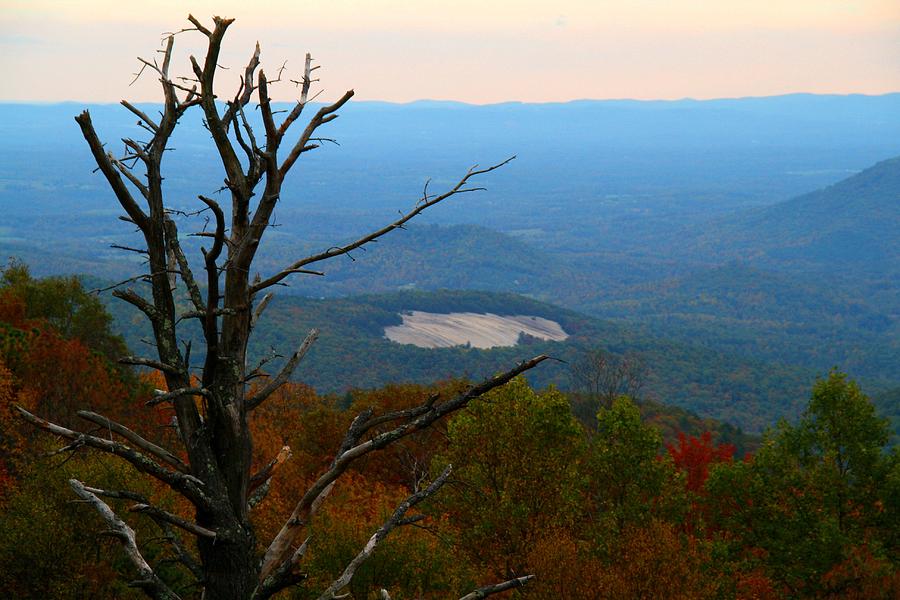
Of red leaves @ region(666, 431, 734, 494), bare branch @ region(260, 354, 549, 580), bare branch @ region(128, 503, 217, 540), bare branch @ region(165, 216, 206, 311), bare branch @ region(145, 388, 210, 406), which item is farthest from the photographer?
red leaves @ region(666, 431, 734, 494)

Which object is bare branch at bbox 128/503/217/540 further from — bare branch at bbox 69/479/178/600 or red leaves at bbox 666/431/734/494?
red leaves at bbox 666/431/734/494

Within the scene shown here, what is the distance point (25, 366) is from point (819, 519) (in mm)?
39201

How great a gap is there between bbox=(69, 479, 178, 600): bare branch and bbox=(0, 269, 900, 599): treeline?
18.8 meters

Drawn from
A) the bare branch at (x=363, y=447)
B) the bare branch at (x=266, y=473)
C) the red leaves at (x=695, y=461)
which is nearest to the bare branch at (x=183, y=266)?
the bare branch at (x=266, y=473)

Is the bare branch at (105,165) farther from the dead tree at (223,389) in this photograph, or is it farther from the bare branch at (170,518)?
the bare branch at (170,518)

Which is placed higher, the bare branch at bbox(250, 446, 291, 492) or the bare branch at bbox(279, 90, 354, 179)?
the bare branch at bbox(279, 90, 354, 179)

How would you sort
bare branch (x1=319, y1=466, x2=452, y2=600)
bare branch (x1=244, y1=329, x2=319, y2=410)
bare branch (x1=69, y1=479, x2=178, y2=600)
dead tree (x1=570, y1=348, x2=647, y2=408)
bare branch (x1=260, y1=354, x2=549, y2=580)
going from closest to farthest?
bare branch (x1=260, y1=354, x2=549, y2=580), bare branch (x1=69, y1=479, x2=178, y2=600), bare branch (x1=319, y1=466, x2=452, y2=600), bare branch (x1=244, y1=329, x2=319, y2=410), dead tree (x1=570, y1=348, x2=647, y2=408)

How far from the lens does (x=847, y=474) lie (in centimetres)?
3850

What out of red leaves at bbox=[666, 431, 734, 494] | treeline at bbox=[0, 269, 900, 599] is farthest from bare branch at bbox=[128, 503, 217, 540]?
red leaves at bbox=[666, 431, 734, 494]

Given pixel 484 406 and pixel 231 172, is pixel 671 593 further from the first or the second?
pixel 231 172

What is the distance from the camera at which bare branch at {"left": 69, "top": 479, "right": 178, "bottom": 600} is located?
7602mm

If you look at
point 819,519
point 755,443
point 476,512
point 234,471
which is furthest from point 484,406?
point 755,443

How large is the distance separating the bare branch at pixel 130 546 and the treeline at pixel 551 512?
738 inches

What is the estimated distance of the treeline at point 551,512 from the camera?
2772 centimetres
